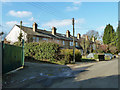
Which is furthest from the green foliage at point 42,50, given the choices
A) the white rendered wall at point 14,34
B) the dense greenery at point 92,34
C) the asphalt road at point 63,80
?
the dense greenery at point 92,34

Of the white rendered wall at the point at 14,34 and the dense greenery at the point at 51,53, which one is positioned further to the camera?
the white rendered wall at the point at 14,34

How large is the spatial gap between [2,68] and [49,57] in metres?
9.43

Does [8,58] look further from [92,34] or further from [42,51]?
[92,34]

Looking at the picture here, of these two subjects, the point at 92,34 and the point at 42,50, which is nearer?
the point at 42,50

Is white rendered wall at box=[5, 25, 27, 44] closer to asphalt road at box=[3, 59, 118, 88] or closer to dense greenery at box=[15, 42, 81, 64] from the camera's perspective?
dense greenery at box=[15, 42, 81, 64]

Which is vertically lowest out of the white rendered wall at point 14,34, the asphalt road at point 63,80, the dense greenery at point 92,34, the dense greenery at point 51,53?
the asphalt road at point 63,80

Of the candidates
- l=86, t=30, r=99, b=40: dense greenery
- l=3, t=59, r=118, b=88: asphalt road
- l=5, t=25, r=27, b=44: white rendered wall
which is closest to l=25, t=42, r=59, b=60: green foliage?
l=3, t=59, r=118, b=88: asphalt road

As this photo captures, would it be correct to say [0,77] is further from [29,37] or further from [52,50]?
[29,37]

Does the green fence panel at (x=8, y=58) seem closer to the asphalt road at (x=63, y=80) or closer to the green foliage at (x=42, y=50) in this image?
the asphalt road at (x=63, y=80)

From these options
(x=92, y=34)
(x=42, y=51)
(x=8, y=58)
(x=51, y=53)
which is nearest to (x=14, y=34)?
(x=42, y=51)

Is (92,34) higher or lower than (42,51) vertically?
higher

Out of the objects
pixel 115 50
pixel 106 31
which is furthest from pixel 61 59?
pixel 106 31

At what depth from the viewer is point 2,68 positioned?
782 cm

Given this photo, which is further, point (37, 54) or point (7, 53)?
point (37, 54)
